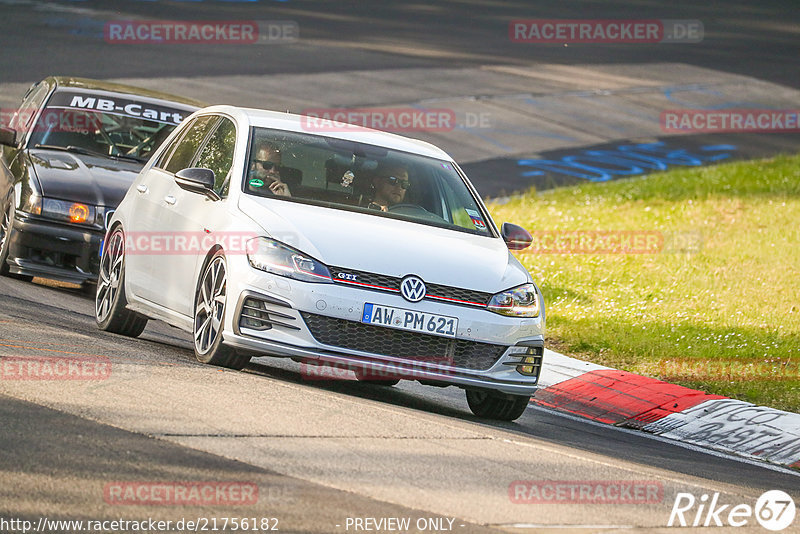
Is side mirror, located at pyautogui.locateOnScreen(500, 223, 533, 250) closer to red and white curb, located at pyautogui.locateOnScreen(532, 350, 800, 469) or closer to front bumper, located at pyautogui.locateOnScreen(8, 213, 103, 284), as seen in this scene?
red and white curb, located at pyautogui.locateOnScreen(532, 350, 800, 469)

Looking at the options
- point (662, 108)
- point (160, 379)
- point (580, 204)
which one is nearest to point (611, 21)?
point (662, 108)

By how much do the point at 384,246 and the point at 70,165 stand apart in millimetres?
5127

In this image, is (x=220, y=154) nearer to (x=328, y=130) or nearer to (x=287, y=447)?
(x=328, y=130)

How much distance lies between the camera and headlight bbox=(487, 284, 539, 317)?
27.3 feet

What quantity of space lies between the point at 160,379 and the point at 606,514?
278 centimetres

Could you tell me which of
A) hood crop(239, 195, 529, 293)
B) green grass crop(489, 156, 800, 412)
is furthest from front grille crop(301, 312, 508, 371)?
green grass crop(489, 156, 800, 412)

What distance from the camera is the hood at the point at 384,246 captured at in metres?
8.09

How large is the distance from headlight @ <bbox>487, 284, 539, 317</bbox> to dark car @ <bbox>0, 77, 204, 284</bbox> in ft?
15.5

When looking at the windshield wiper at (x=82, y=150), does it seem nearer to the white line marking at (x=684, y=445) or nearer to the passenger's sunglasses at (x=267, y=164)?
the passenger's sunglasses at (x=267, y=164)

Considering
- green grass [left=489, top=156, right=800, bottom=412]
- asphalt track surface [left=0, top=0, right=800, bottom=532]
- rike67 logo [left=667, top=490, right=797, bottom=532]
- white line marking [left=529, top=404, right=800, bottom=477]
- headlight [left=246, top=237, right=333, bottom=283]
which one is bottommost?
white line marking [left=529, top=404, right=800, bottom=477]

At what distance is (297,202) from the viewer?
28.6ft

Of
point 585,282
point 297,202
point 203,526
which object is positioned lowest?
point 585,282

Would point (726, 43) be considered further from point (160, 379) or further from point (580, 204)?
point (160, 379)

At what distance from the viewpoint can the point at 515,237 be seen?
30.9ft
